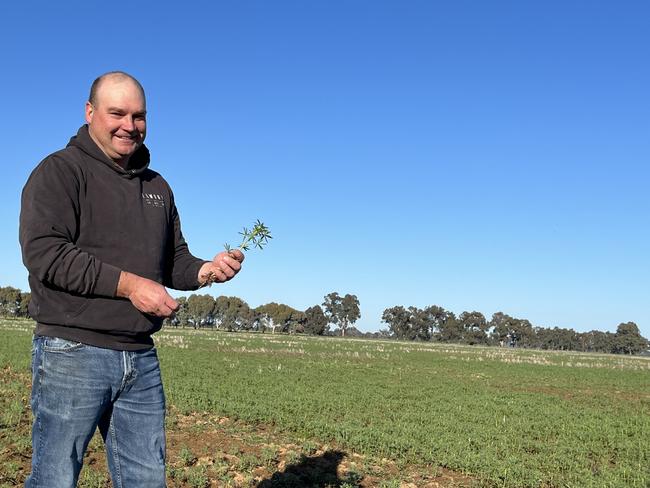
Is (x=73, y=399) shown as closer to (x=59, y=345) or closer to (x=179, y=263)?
(x=59, y=345)

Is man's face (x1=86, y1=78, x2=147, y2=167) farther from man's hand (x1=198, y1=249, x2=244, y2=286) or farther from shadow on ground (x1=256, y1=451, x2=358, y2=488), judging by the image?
shadow on ground (x1=256, y1=451, x2=358, y2=488)

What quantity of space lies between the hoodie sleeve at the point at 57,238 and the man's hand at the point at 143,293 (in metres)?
0.04

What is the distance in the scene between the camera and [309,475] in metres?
8.35

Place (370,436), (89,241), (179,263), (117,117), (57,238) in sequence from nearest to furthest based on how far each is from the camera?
(57,238)
(89,241)
(117,117)
(179,263)
(370,436)

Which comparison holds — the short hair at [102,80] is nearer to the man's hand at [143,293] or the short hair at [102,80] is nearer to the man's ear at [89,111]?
the man's ear at [89,111]

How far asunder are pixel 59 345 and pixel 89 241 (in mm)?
557

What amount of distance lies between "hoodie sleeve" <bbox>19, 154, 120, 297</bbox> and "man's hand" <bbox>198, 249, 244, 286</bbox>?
0.79 m

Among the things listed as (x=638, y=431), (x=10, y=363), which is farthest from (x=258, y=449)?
(x=10, y=363)

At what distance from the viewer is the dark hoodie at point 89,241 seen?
2625 mm

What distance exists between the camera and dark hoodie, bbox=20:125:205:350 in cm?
262

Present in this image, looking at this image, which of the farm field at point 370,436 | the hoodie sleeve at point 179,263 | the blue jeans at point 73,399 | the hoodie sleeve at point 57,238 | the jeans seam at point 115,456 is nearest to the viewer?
the hoodie sleeve at point 57,238

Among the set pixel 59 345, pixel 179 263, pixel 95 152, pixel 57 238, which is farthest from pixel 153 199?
pixel 59 345

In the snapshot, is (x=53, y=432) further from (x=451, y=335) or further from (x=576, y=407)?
(x=451, y=335)


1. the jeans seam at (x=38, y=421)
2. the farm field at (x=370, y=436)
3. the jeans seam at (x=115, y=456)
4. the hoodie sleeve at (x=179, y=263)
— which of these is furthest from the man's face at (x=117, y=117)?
the farm field at (x=370, y=436)
